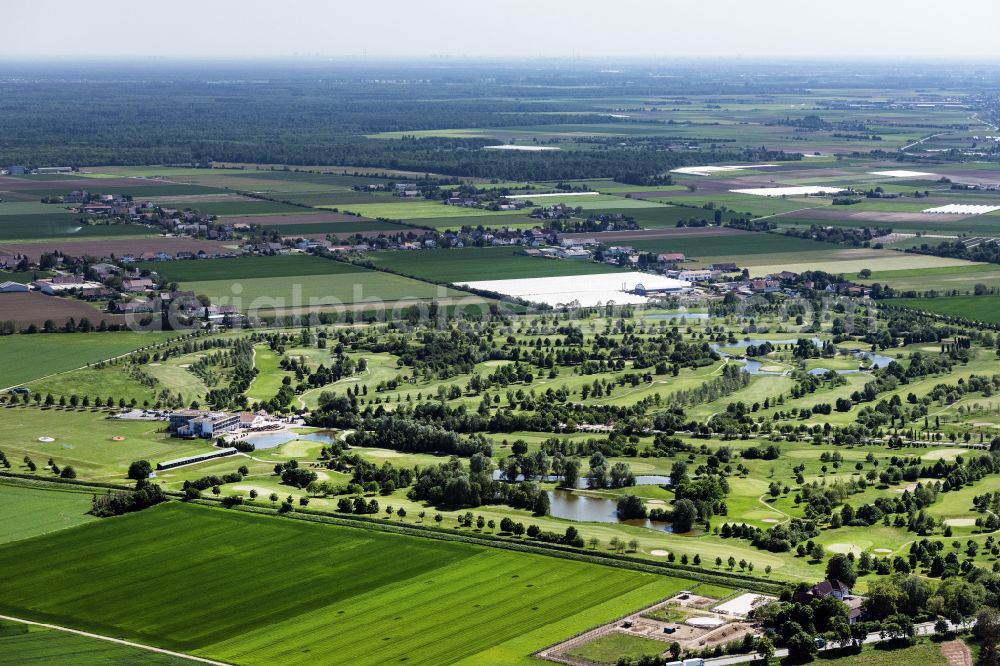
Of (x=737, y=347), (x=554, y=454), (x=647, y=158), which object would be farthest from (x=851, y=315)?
(x=647, y=158)

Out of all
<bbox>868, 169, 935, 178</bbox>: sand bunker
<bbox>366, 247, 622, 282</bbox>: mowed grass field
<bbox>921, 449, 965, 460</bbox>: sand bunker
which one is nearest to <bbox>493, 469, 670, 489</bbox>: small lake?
<bbox>921, 449, 965, 460</bbox>: sand bunker

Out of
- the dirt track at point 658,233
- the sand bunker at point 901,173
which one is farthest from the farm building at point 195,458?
the sand bunker at point 901,173

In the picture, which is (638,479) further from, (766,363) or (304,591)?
(766,363)

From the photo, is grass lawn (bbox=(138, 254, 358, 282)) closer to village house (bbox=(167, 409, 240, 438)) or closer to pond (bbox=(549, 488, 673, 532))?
village house (bbox=(167, 409, 240, 438))

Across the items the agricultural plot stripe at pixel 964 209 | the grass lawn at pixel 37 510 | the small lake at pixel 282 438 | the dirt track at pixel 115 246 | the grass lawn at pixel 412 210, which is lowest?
the small lake at pixel 282 438

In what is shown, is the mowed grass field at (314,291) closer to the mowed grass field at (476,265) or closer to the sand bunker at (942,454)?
the mowed grass field at (476,265)

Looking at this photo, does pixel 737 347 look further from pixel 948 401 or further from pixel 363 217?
pixel 363 217

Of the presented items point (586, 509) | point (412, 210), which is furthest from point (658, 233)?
point (586, 509)
